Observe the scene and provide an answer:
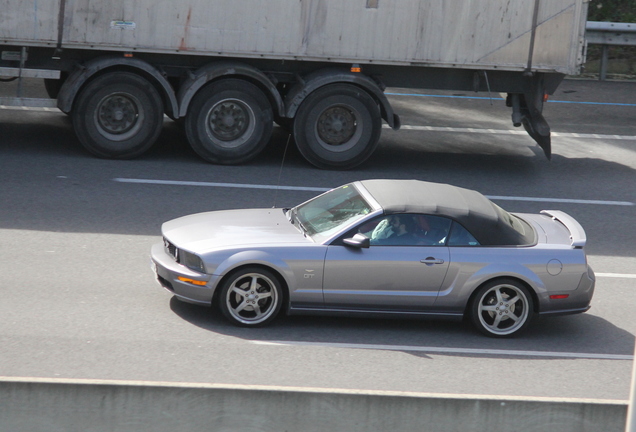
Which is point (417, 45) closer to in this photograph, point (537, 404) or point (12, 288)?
point (12, 288)

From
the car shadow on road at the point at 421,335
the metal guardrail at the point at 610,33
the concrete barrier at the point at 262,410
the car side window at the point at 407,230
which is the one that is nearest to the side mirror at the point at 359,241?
the car side window at the point at 407,230

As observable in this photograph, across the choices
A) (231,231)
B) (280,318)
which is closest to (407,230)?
(280,318)

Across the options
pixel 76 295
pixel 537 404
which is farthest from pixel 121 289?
pixel 537 404

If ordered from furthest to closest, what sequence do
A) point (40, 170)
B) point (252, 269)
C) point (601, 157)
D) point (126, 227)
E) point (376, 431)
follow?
point (601, 157) → point (40, 170) → point (126, 227) → point (252, 269) → point (376, 431)

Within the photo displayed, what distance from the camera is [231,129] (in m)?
13.5

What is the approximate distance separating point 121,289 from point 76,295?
1.44ft

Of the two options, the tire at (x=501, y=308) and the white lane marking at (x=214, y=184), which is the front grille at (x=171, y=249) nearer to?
the tire at (x=501, y=308)

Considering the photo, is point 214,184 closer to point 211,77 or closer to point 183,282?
point 211,77

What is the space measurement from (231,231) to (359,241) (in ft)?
3.99

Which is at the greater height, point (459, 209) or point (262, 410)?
point (459, 209)

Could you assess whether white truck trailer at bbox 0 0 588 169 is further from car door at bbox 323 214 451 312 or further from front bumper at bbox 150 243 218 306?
car door at bbox 323 214 451 312

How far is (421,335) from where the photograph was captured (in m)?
7.89

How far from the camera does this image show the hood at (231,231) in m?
7.71

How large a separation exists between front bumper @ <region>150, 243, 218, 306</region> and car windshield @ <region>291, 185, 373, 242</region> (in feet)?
3.40
